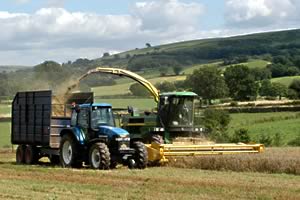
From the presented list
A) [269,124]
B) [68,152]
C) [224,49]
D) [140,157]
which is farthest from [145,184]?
[224,49]

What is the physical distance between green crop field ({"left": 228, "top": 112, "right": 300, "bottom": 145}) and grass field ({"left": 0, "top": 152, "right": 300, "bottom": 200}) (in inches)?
797

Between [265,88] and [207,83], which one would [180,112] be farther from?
[265,88]

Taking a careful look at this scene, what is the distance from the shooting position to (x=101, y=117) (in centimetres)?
2259

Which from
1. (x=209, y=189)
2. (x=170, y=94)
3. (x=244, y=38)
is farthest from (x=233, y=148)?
(x=244, y=38)

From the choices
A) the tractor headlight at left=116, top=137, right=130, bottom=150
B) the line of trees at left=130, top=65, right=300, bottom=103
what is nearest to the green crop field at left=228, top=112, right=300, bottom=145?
the line of trees at left=130, top=65, right=300, bottom=103

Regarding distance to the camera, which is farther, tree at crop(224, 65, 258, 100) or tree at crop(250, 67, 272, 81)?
tree at crop(250, 67, 272, 81)

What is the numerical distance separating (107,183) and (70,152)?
631 cm

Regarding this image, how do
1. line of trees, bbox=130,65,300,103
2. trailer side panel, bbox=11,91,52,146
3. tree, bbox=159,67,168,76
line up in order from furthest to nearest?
tree, bbox=159,67,168,76, line of trees, bbox=130,65,300,103, trailer side panel, bbox=11,91,52,146

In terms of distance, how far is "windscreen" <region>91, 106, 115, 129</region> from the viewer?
22469 mm

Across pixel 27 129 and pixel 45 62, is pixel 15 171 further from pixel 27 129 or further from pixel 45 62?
pixel 45 62

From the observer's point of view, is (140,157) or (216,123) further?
(216,123)

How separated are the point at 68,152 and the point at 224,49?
129m

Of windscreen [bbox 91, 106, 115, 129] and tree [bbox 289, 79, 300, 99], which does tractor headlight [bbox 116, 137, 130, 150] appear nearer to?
windscreen [bbox 91, 106, 115, 129]

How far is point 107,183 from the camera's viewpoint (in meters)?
17.1
